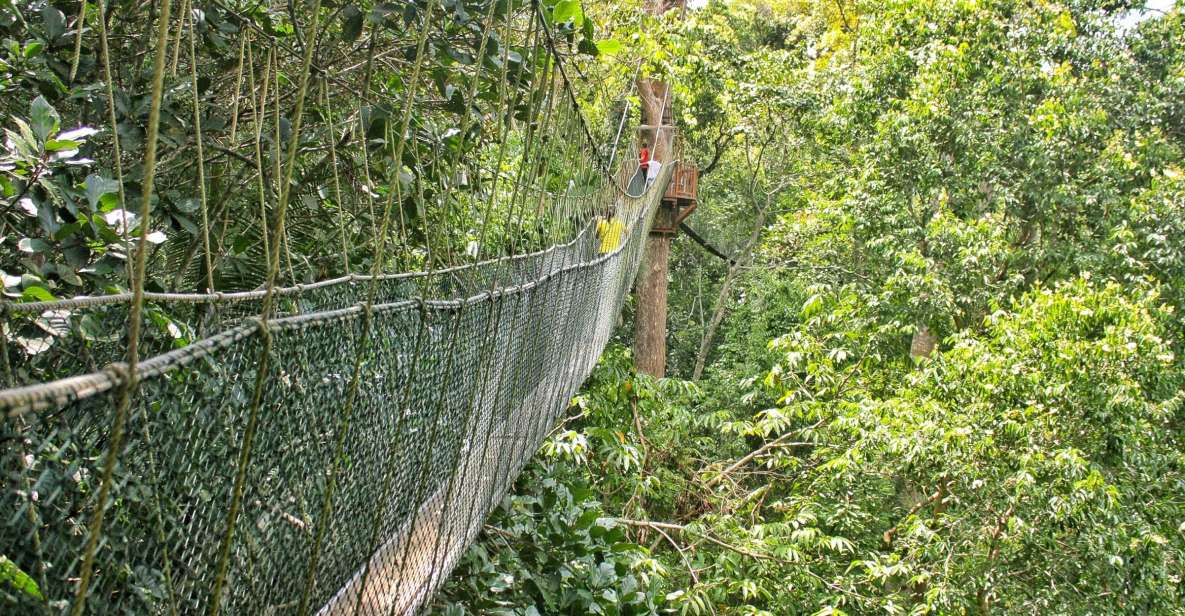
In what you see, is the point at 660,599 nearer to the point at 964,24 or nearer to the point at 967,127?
the point at 967,127

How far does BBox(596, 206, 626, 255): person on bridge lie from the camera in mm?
3852

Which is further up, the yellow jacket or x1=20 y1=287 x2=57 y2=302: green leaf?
x1=20 y1=287 x2=57 y2=302: green leaf

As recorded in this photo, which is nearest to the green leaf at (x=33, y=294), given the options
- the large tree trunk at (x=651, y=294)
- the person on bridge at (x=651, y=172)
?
the person on bridge at (x=651, y=172)

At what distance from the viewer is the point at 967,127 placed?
18.8 feet

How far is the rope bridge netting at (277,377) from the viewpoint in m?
0.59

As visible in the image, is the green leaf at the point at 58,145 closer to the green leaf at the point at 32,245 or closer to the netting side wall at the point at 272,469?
the green leaf at the point at 32,245

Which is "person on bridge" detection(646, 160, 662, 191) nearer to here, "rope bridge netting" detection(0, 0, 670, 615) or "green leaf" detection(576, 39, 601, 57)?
"rope bridge netting" detection(0, 0, 670, 615)

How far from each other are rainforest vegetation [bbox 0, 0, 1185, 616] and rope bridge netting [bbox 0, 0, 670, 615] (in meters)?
0.01

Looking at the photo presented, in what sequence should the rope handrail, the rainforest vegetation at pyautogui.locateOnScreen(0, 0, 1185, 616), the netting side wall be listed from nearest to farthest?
the rope handrail, the netting side wall, the rainforest vegetation at pyautogui.locateOnScreen(0, 0, 1185, 616)

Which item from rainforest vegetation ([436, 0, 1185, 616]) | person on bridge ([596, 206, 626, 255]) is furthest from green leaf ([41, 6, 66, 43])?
person on bridge ([596, 206, 626, 255])

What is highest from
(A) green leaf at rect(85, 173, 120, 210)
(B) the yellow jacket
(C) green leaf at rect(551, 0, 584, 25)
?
(C) green leaf at rect(551, 0, 584, 25)

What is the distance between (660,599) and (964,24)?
4.17m

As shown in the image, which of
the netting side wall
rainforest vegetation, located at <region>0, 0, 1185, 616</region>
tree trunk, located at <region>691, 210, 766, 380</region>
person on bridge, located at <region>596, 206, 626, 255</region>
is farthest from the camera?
tree trunk, located at <region>691, 210, 766, 380</region>

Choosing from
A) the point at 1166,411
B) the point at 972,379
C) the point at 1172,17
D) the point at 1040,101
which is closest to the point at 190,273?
the point at 972,379
